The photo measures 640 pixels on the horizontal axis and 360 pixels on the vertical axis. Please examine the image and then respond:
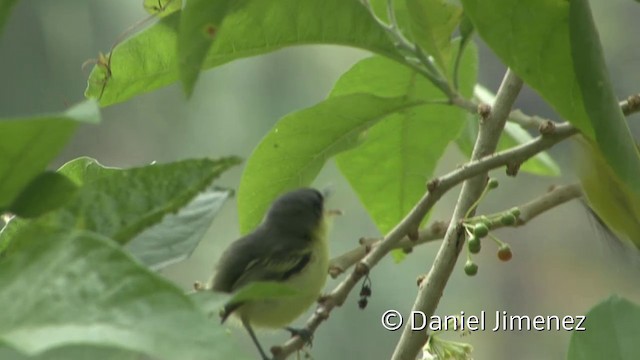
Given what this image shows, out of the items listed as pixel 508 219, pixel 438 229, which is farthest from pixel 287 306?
Answer: pixel 508 219

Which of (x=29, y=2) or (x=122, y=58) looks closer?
(x=122, y=58)

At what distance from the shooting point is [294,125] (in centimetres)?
84

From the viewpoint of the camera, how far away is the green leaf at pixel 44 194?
416 millimetres

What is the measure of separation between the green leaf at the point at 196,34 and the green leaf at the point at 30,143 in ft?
0.41

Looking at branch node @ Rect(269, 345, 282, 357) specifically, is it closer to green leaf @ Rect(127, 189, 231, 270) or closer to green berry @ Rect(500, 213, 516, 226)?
green berry @ Rect(500, 213, 516, 226)

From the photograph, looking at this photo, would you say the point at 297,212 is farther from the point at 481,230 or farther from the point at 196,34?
the point at 196,34

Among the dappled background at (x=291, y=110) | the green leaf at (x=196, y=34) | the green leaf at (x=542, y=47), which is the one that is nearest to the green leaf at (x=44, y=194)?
the green leaf at (x=196, y=34)

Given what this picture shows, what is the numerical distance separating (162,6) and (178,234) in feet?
1.26

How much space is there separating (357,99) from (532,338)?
2.54m

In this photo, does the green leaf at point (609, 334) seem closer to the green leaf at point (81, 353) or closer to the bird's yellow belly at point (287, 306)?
the green leaf at point (81, 353)

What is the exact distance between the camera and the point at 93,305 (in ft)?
1.13

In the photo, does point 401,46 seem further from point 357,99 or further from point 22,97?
point 22,97

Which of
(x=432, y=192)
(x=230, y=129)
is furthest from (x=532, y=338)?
(x=432, y=192)

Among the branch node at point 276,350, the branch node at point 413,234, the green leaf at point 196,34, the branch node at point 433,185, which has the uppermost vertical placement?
the green leaf at point 196,34
